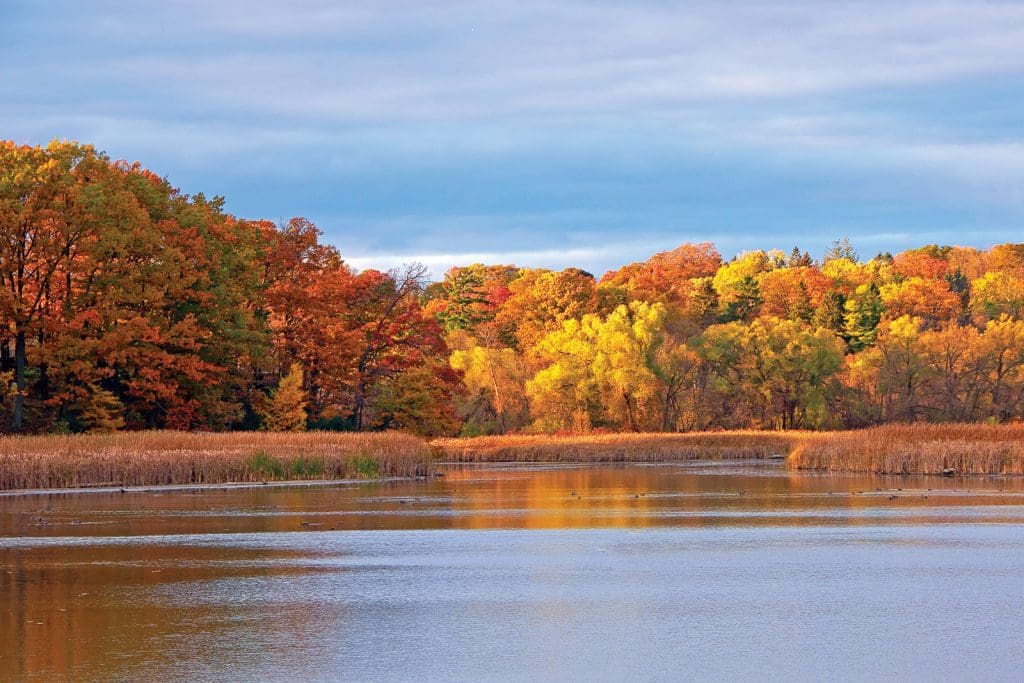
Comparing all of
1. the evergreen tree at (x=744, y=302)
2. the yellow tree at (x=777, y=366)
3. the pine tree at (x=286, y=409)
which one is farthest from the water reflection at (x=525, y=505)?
the evergreen tree at (x=744, y=302)

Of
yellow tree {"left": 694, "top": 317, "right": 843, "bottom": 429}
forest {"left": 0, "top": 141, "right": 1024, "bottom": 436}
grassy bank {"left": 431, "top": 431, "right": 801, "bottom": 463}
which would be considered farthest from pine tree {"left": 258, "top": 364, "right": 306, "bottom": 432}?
yellow tree {"left": 694, "top": 317, "right": 843, "bottom": 429}

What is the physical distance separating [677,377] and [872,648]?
266 feet

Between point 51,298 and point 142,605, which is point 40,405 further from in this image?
point 142,605

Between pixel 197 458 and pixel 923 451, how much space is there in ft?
87.1

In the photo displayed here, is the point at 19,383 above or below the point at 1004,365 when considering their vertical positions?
below

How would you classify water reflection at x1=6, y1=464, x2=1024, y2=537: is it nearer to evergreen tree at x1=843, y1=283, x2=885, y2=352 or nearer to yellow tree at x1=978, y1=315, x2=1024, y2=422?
yellow tree at x1=978, y1=315, x2=1024, y2=422

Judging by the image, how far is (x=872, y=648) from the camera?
14.5 metres

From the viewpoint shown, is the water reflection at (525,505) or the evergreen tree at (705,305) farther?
the evergreen tree at (705,305)

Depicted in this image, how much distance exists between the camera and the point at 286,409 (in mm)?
63750

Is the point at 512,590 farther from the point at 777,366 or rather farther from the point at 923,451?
the point at 777,366

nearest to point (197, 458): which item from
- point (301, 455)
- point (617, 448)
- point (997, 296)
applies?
point (301, 455)

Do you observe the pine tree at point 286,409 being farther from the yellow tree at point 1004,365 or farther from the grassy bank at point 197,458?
the yellow tree at point 1004,365

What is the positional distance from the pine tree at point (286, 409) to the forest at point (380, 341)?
99 mm

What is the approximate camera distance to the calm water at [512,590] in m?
13.9
